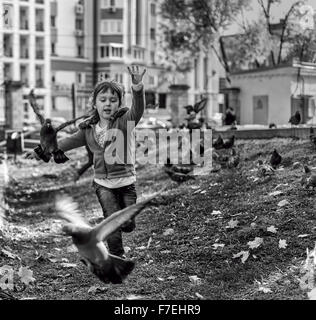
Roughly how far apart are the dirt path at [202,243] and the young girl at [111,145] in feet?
2.47

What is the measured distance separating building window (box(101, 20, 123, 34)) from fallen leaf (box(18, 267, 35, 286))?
119 ft

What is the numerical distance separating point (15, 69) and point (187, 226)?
4057 cm

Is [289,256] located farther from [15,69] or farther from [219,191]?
[15,69]

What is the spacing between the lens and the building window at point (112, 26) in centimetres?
4141

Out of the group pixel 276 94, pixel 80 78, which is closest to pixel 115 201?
pixel 276 94

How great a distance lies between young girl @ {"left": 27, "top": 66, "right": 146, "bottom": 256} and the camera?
4844 millimetres

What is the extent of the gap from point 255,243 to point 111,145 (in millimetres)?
1767

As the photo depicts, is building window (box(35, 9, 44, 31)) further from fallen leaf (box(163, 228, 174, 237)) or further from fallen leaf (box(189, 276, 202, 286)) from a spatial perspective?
fallen leaf (box(189, 276, 202, 286))

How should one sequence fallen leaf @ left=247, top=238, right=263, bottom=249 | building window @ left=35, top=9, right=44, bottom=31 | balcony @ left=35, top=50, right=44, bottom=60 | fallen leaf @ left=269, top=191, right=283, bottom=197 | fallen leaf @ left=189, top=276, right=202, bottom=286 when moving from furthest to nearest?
balcony @ left=35, top=50, right=44, bottom=60
building window @ left=35, top=9, right=44, bottom=31
fallen leaf @ left=269, top=191, right=283, bottom=197
fallen leaf @ left=247, top=238, right=263, bottom=249
fallen leaf @ left=189, top=276, right=202, bottom=286

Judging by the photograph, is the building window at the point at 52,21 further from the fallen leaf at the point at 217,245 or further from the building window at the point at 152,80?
the fallen leaf at the point at 217,245

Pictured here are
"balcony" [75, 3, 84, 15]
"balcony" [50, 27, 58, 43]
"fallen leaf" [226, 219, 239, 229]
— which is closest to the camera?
"fallen leaf" [226, 219, 239, 229]

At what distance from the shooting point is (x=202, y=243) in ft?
21.1

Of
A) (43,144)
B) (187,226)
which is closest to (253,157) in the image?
(187,226)

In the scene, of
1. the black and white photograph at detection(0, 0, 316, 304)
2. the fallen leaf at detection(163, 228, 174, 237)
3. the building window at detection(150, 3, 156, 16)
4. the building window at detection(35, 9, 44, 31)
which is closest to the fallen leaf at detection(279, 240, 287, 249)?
the black and white photograph at detection(0, 0, 316, 304)
